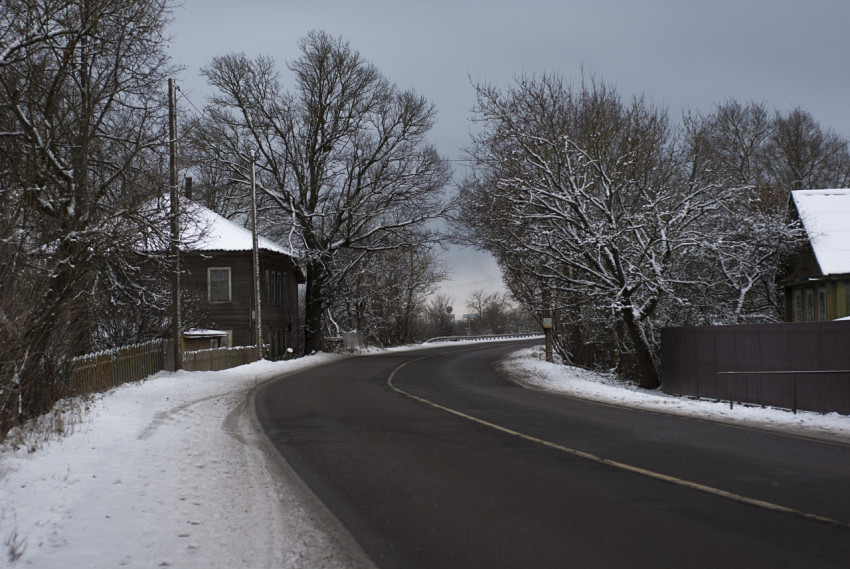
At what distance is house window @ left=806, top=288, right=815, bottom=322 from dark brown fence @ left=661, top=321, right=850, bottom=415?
1034cm

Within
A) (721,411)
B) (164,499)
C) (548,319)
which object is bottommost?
(721,411)

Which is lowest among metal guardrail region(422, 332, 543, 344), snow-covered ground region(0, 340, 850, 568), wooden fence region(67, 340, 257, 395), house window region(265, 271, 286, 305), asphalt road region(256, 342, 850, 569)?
metal guardrail region(422, 332, 543, 344)

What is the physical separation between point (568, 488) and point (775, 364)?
10575 mm

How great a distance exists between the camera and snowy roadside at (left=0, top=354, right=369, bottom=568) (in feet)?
18.6

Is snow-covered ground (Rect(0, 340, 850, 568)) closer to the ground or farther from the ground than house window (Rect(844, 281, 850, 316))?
closer to the ground

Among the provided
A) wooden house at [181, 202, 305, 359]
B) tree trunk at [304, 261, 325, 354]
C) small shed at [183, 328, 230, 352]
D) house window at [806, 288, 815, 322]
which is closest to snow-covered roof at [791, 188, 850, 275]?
house window at [806, 288, 815, 322]

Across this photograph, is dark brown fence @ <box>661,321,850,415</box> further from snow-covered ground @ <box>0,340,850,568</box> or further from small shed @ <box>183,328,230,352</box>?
small shed @ <box>183,328,230,352</box>

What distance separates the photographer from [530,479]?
834 cm

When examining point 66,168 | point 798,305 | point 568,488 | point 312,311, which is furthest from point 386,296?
point 568,488

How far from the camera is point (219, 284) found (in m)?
39.5

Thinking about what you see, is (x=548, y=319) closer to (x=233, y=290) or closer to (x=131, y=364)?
(x=233, y=290)

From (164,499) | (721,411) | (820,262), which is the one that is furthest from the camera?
(820,262)

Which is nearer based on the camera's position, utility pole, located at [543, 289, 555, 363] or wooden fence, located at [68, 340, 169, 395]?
wooden fence, located at [68, 340, 169, 395]

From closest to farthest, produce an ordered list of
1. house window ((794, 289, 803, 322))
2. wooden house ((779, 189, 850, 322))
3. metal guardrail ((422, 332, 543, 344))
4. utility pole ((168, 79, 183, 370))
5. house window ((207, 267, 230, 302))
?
1. utility pole ((168, 79, 183, 370))
2. wooden house ((779, 189, 850, 322))
3. house window ((794, 289, 803, 322))
4. house window ((207, 267, 230, 302))
5. metal guardrail ((422, 332, 543, 344))
